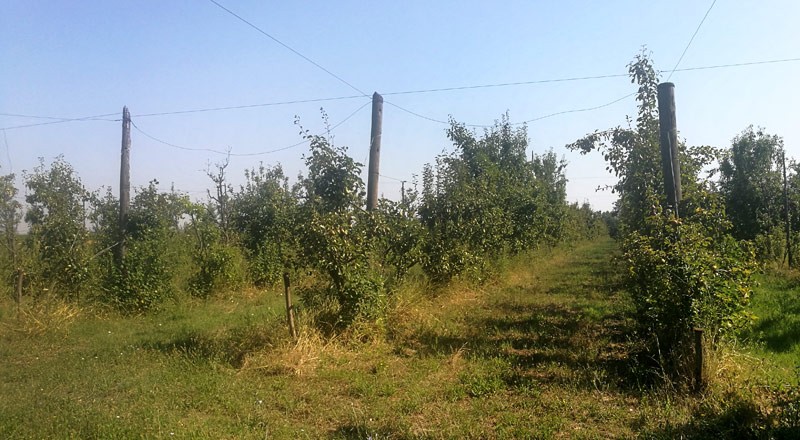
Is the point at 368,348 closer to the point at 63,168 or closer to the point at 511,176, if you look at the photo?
the point at 63,168

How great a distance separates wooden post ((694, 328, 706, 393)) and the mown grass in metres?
0.14

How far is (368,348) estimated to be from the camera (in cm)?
695

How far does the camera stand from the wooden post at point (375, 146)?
813 cm

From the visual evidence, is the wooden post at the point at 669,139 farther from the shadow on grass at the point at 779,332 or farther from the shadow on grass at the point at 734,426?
the shadow on grass at the point at 734,426

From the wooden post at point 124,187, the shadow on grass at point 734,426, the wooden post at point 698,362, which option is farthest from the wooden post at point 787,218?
the wooden post at point 124,187

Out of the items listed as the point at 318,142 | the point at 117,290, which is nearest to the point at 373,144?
the point at 318,142

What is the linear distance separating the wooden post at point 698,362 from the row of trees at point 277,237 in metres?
4.07

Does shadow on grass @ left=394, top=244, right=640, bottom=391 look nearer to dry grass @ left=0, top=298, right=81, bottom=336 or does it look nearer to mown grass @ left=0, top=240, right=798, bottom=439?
mown grass @ left=0, top=240, right=798, bottom=439

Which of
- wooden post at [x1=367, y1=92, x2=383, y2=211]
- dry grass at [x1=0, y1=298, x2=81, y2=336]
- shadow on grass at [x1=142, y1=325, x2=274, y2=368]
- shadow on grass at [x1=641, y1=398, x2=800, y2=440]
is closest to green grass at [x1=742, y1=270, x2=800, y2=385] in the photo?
shadow on grass at [x1=641, y1=398, x2=800, y2=440]

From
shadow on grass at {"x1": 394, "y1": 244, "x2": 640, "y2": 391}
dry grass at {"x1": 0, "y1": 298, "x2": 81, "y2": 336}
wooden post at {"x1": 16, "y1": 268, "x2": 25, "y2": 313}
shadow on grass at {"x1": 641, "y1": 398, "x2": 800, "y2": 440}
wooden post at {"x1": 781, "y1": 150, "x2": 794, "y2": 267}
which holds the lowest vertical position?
shadow on grass at {"x1": 641, "y1": 398, "x2": 800, "y2": 440}

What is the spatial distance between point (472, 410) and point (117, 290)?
820 cm

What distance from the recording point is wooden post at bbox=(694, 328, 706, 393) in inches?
184

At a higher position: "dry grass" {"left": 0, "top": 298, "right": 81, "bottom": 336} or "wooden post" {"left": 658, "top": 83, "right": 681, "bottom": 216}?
"wooden post" {"left": 658, "top": 83, "right": 681, "bottom": 216}

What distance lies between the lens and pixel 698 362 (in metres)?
4.73
